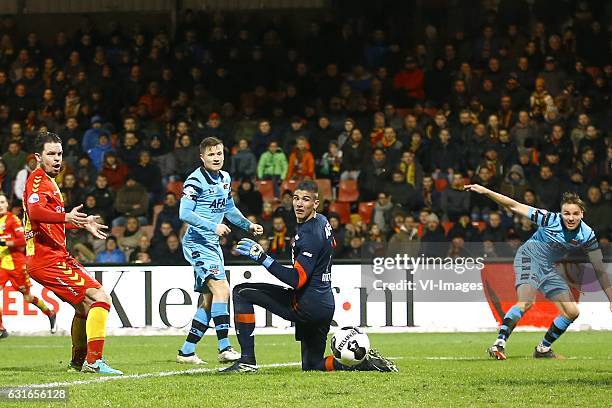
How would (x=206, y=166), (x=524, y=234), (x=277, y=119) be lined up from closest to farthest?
(x=206, y=166) → (x=524, y=234) → (x=277, y=119)

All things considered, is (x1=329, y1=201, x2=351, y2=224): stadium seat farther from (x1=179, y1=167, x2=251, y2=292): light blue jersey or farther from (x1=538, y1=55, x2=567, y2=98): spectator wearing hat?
(x1=179, y1=167, x2=251, y2=292): light blue jersey

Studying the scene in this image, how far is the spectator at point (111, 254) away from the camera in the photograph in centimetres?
1820

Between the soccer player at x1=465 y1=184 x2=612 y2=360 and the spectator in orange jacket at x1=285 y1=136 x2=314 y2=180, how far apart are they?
756 cm

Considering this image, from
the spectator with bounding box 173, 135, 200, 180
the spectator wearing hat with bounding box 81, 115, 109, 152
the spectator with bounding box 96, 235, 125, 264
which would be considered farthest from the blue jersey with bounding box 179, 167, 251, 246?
the spectator wearing hat with bounding box 81, 115, 109, 152

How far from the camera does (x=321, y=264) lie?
977 centimetres

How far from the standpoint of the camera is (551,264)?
12.8 m

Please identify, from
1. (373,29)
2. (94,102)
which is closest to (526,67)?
(373,29)

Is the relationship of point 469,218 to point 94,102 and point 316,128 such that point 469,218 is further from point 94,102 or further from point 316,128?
point 94,102

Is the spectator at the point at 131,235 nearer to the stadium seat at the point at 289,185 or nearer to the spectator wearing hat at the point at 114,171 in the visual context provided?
the spectator wearing hat at the point at 114,171

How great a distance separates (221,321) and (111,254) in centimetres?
728

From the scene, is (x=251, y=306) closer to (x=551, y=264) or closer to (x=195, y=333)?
(x=195, y=333)

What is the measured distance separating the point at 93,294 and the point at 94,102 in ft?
43.3

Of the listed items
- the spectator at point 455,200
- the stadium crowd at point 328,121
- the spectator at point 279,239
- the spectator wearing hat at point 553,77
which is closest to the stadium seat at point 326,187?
the stadium crowd at point 328,121

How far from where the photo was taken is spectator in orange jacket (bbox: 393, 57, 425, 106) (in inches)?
885
